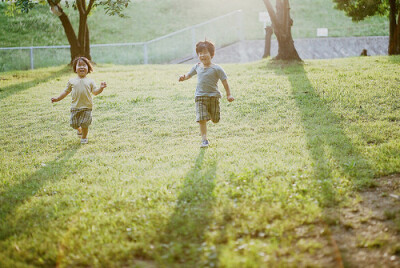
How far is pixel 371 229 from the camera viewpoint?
3396 millimetres

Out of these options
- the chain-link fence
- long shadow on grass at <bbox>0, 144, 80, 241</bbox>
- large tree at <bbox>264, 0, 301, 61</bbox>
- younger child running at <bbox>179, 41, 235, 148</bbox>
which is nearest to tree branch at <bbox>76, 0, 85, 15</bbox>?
the chain-link fence

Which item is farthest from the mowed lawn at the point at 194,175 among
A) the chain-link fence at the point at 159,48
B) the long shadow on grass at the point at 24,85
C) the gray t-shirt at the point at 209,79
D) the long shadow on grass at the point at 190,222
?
the chain-link fence at the point at 159,48

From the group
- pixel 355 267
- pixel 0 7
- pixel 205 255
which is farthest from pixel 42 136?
pixel 0 7

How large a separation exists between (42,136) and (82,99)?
1.57 m

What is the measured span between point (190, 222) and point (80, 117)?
3997 millimetres

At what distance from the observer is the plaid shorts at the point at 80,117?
6.80 meters

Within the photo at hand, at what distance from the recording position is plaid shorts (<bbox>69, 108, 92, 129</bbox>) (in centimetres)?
680

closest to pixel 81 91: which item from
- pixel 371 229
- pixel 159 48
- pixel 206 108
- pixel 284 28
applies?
pixel 206 108

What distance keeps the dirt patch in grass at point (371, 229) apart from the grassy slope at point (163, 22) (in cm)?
2497

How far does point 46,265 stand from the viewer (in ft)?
10.3

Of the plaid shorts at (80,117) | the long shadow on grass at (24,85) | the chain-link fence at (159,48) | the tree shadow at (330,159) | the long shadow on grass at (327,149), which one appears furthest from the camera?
the chain-link fence at (159,48)

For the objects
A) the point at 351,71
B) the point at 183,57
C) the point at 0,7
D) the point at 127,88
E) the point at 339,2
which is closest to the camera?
the point at 351,71

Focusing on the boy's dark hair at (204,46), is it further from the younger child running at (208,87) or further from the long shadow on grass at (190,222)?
the long shadow on grass at (190,222)

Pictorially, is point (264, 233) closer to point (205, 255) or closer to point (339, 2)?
point (205, 255)
